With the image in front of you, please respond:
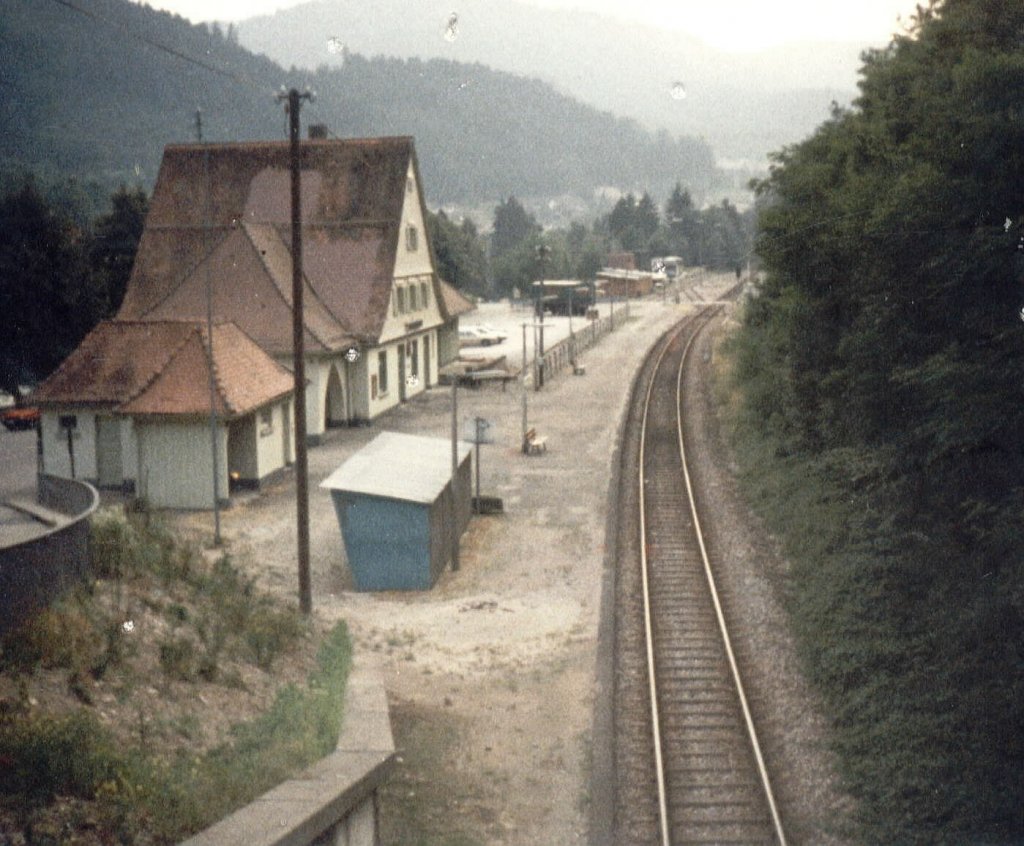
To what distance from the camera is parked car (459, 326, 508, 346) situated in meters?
63.4

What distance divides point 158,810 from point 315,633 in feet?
25.2

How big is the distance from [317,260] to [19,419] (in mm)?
11597

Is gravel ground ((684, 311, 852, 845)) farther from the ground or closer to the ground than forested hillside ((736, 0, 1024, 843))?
closer to the ground

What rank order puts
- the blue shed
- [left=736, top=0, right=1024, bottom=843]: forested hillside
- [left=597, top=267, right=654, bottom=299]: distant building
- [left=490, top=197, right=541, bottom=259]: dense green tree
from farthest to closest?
1. [left=490, top=197, right=541, bottom=259]: dense green tree
2. [left=597, top=267, right=654, bottom=299]: distant building
3. the blue shed
4. [left=736, top=0, right=1024, bottom=843]: forested hillside

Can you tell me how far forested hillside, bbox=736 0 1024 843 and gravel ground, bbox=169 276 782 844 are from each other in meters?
3.10

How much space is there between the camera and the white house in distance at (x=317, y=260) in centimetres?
3541

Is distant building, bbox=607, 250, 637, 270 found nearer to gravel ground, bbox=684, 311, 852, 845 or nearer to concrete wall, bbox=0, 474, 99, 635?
gravel ground, bbox=684, 311, 852, 845

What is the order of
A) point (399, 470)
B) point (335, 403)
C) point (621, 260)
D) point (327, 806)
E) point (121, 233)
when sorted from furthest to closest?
point (621, 260), point (121, 233), point (335, 403), point (399, 470), point (327, 806)

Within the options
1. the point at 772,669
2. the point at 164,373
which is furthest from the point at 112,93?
the point at 772,669

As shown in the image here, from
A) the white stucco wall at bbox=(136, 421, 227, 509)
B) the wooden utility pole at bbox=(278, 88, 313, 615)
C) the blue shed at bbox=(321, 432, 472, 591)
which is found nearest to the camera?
the wooden utility pole at bbox=(278, 88, 313, 615)

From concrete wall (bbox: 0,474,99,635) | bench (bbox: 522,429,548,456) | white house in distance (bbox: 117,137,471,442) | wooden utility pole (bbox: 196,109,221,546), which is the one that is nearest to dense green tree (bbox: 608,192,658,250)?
white house in distance (bbox: 117,137,471,442)

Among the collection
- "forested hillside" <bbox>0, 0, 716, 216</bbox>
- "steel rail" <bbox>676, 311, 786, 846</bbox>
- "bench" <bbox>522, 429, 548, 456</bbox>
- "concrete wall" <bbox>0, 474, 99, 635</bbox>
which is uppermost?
"forested hillside" <bbox>0, 0, 716, 216</bbox>

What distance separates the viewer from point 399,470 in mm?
21719

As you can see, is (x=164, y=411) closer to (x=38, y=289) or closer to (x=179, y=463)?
(x=179, y=463)
